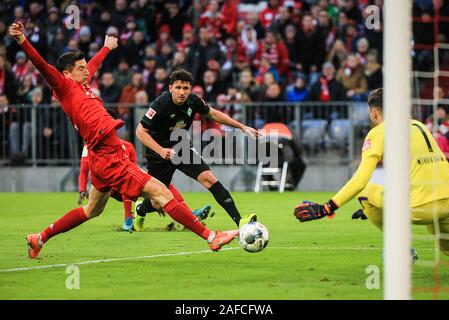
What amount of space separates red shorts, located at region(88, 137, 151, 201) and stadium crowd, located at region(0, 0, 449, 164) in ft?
37.0

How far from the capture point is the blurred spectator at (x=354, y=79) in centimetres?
2183

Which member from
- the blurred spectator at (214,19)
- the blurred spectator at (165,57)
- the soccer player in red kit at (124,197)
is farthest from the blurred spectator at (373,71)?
the soccer player in red kit at (124,197)

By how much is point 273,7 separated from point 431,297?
55.9 feet

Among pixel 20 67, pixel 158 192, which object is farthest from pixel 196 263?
pixel 20 67

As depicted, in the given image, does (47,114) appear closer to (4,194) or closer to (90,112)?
(4,194)

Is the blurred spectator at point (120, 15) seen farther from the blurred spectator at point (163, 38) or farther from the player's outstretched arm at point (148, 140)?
the player's outstretched arm at point (148, 140)

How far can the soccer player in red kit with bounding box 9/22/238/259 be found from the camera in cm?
996

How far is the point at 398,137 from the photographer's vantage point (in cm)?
649

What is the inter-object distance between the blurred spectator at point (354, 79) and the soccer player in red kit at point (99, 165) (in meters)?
12.1

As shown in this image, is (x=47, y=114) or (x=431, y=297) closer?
(x=431, y=297)

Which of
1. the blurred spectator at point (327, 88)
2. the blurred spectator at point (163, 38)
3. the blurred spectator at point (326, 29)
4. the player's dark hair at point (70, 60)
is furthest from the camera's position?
the blurred spectator at point (163, 38)

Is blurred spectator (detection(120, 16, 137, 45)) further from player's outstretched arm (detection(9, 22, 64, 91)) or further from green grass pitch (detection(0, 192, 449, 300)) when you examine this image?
player's outstretched arm (detection(9, 22, 64, 91))
